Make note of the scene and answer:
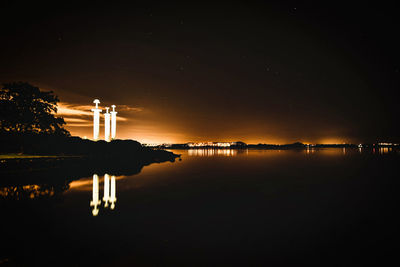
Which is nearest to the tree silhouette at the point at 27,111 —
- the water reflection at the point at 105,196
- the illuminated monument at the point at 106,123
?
the illuminated monument at the point at 106,123

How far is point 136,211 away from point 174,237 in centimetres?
553

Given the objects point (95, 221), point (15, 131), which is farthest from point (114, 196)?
point (15, 131)

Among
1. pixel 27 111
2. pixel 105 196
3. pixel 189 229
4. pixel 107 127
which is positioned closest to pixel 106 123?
pixel 107 127

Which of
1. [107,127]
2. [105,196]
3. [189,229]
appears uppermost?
[107,127]

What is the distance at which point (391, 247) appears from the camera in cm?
1010

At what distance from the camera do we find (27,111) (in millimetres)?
35156

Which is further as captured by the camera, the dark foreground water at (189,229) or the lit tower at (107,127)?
the lit tower at (107,127)

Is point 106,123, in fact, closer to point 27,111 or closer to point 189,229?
point 27,111

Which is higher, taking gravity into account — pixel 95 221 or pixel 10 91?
pixel 10 91

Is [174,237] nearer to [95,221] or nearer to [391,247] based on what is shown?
[95,221]

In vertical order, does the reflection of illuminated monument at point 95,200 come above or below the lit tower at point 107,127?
below

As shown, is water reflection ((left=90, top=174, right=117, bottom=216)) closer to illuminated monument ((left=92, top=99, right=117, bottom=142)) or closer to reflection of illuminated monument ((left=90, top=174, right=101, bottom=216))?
reflection of illuminated monument ((left=90, top=174, right=101, bottom=216))

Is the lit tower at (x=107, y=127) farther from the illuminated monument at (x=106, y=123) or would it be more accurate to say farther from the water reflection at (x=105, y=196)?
the water reflection at (x=105, y=196)

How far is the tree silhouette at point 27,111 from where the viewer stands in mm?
34000
